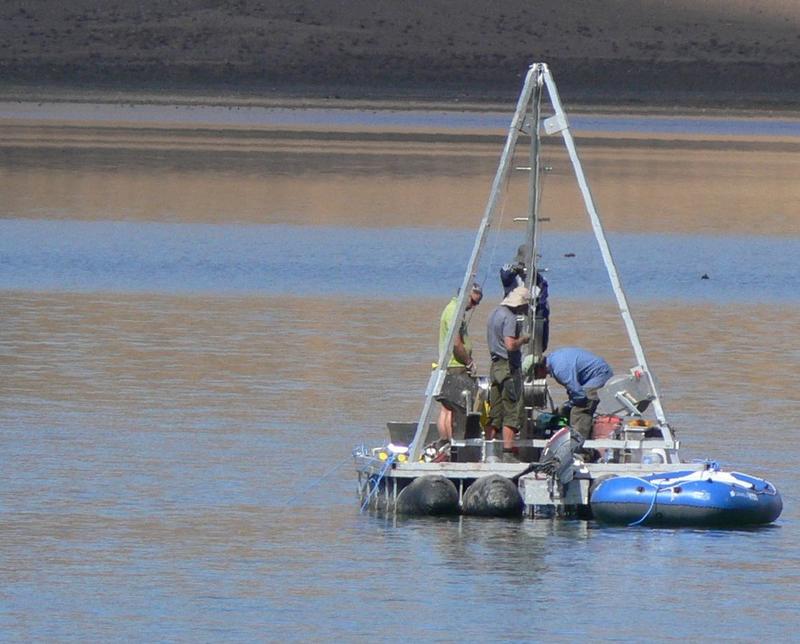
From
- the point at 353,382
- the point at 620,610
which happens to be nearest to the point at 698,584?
the point at 620,610

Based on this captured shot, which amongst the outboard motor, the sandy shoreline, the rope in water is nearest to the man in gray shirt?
the outboard motor

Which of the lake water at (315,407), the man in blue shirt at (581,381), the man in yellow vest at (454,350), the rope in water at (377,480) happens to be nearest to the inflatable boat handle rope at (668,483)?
the lake water at (315,407)

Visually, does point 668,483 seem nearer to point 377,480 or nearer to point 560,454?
point 560,454

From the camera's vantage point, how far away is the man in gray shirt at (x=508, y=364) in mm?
15594

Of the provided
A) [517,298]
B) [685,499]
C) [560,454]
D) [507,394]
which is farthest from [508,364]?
[685,499]

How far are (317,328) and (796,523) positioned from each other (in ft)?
35.2

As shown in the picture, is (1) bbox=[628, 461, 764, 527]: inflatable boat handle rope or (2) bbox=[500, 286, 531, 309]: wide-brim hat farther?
(2) bbox=[500, 286, 531, 309]: wide-brim hat

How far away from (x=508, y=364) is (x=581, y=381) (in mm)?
564

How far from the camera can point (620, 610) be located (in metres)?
13.2

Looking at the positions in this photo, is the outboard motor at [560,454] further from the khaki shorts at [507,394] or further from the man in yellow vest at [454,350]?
the man in yellow vest at [454,350]

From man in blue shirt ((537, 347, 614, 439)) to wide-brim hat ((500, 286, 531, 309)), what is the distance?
0.52 metres

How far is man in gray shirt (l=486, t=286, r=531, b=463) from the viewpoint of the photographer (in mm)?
15594

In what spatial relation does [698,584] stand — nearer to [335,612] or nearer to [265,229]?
[335,612]

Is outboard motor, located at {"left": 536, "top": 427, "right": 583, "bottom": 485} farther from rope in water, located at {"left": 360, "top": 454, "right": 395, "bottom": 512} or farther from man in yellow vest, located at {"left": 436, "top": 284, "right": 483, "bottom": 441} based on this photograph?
rope in water, located at {"left": 360, "top": 454, "right": 395, "bottom": 512}
